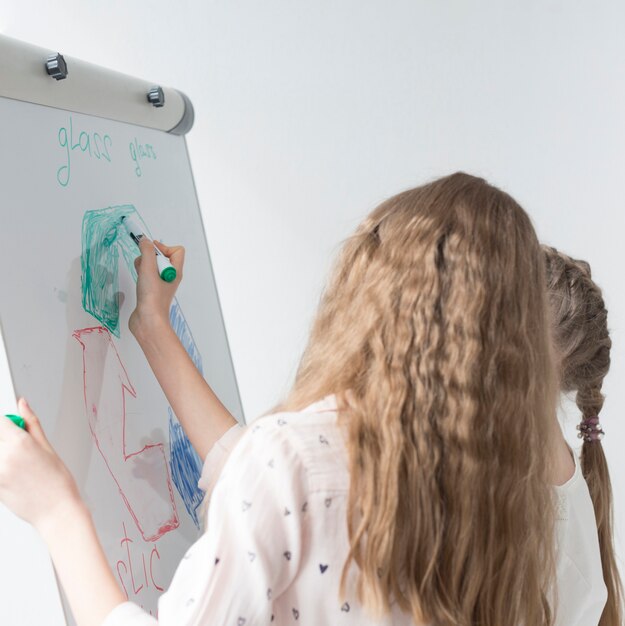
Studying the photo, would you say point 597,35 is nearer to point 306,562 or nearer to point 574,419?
→ point 574,419

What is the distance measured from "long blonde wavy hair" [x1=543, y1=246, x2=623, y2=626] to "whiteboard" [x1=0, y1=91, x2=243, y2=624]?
53cm

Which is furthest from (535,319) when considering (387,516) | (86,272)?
(86,272)

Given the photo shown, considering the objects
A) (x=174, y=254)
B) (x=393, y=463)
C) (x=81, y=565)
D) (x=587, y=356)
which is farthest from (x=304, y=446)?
(x=587, y=356)

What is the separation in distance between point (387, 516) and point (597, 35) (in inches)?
57.0

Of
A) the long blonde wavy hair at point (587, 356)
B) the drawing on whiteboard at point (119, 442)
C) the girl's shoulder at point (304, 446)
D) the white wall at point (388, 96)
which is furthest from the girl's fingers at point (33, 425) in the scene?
the white wall at point (388, 96)

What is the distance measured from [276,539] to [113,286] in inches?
18.1

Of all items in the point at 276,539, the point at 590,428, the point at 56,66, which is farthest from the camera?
the point at 590,428

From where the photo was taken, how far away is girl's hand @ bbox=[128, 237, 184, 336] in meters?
0.99

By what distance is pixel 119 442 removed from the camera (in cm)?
94

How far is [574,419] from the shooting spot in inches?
72.9

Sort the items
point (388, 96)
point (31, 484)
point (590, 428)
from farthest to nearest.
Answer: point (388, 96) < point (590, 428) < point (31, 484)

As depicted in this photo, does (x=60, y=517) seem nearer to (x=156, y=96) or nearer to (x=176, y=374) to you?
(x=176, y=374)

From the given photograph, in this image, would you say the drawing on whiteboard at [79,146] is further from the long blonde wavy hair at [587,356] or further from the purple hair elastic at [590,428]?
the purple hair elastic at [590,428]

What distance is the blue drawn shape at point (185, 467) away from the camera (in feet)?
3.42
